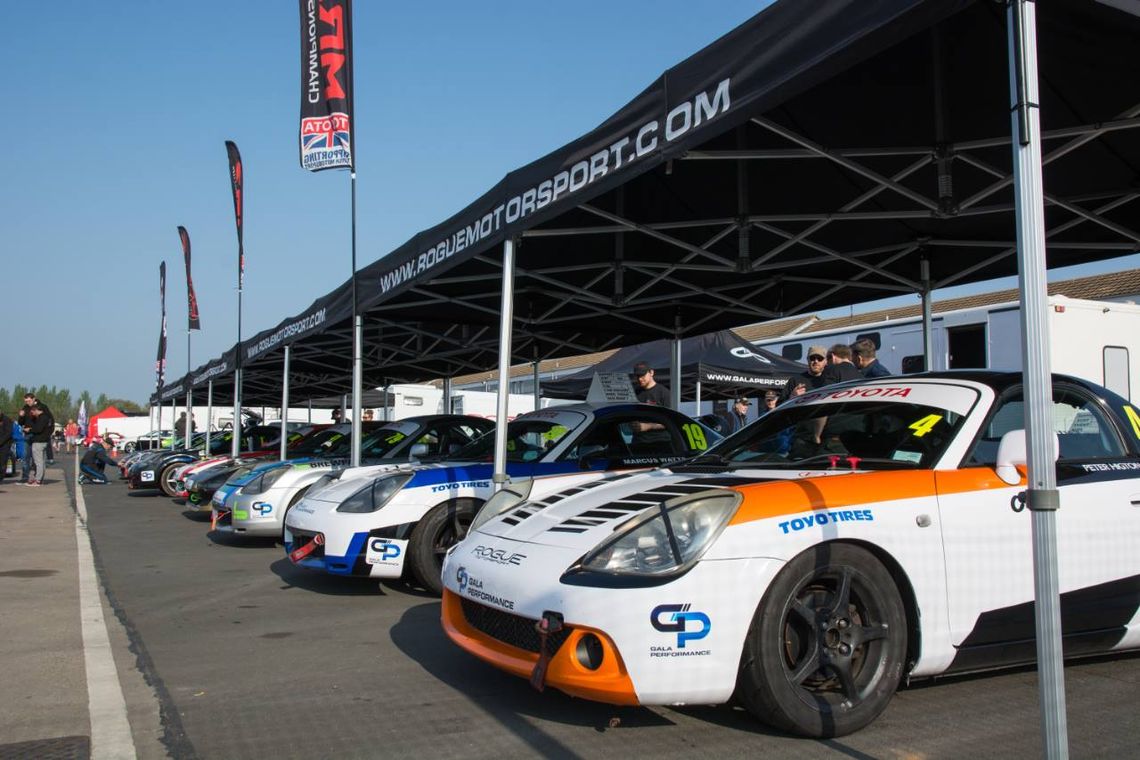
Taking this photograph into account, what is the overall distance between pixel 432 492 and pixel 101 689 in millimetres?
2560

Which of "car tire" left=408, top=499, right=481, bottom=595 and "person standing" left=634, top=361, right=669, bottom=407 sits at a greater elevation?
"person standing" left=634, top=361, right=669, bottom=407

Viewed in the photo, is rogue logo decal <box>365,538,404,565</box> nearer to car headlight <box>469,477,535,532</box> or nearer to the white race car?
car headlight <box>469,477,535,532</box>

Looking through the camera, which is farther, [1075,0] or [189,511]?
[189,511]

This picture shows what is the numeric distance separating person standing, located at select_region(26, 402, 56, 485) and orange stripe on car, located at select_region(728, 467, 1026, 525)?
748 inches

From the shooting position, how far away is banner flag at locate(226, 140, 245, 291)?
646 inches

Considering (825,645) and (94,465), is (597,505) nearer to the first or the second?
(825,645)

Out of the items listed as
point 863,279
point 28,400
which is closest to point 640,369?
point 863,279

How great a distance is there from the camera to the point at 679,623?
3.20 meters

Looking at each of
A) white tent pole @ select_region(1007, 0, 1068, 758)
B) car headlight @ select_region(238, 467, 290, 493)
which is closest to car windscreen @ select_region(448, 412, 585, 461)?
car headlight @ select_region(238, 467, 290, 493)

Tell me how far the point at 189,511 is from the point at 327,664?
10307 mm

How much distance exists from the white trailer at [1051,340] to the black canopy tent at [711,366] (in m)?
1.75

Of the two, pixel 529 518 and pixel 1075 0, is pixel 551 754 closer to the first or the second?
pixel 529 518

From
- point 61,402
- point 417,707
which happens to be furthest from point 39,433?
point 61,402

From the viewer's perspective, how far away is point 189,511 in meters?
14.0
